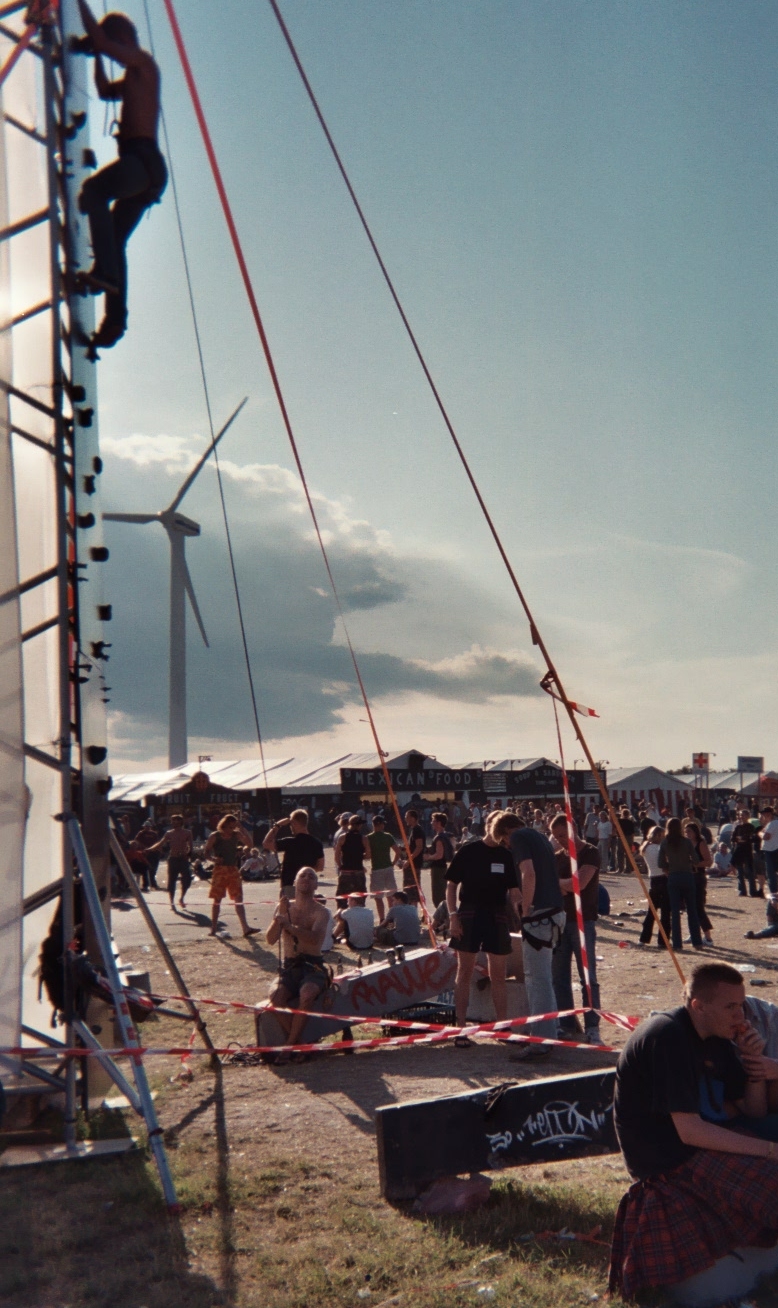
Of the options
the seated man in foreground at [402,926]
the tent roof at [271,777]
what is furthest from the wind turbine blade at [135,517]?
the seated man in foreground at [402,926]

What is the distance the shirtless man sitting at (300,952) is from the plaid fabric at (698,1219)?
4.55m

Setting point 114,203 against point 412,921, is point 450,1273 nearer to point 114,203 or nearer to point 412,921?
point 114,203

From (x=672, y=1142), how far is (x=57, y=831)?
4.15 meters

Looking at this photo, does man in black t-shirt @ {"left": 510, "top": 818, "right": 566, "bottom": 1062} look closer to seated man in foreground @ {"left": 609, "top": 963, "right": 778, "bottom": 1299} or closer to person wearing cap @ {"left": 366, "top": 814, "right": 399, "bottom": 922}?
seated man in foreground @ {"left": 609, "top": 963, "right": 778, "bottom": 1299}

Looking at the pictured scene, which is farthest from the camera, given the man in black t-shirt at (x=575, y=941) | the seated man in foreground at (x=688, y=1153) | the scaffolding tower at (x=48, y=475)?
the man in black t-shirt at (x=575, y=941)

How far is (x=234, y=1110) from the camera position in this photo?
→ 260 inches

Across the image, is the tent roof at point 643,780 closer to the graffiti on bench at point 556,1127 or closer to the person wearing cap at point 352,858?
the person wearing cap at point 352,858

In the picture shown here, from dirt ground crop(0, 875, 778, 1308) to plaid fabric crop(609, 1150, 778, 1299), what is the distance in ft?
0.86

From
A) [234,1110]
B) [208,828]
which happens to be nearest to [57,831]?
[234,1110]

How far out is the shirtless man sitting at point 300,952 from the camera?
8055 millimetres

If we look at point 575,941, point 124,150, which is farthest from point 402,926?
point 124,150

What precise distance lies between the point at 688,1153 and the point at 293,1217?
1.95 meters

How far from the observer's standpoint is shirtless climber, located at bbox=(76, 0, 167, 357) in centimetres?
591

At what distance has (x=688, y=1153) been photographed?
3801 mm
